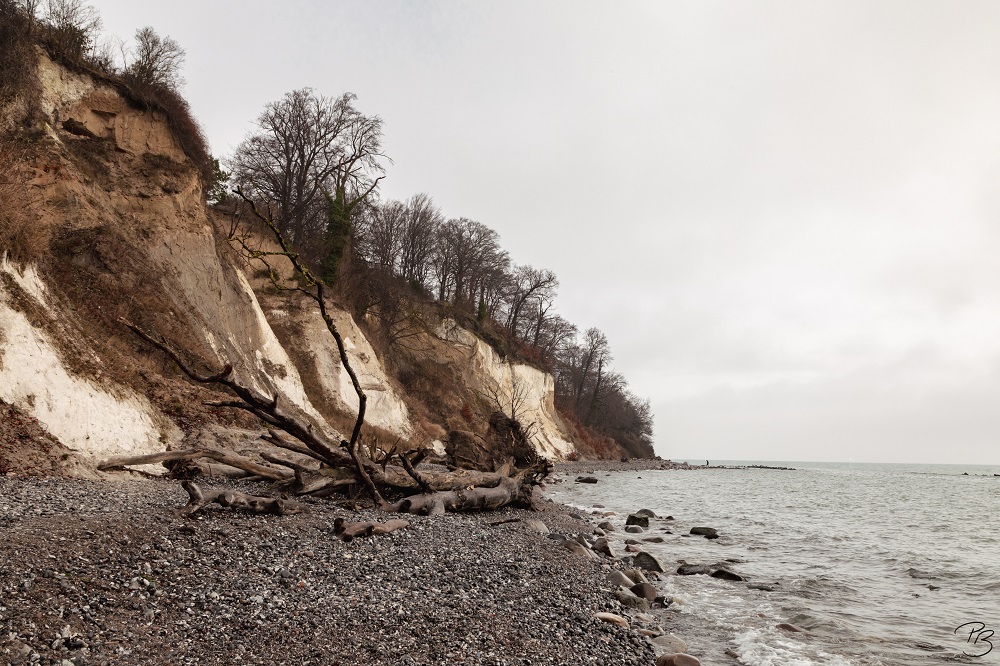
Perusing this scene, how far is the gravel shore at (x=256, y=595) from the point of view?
378cm

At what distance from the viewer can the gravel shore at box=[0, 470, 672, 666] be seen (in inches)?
149

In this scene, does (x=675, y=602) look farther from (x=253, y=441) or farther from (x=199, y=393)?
(x=199, y=393)

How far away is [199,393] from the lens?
47.6 feet

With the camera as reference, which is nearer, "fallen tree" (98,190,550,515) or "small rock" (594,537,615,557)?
"fallen tree" (98,190,550,515)

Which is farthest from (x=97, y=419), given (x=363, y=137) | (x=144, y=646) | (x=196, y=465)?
(x=363, y=137)

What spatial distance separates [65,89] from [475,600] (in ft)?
71.6

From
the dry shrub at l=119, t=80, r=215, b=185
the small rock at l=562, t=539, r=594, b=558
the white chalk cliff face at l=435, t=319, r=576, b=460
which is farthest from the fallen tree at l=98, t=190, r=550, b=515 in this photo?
the white chalk cliff face at l=435, t=319, r=576, b=460

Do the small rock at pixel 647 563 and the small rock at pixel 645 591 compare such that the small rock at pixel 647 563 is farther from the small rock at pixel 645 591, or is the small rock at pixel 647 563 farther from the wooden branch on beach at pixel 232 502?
the wooden branch on beach at pixel 232 502

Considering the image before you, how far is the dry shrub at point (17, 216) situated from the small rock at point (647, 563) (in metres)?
14.8

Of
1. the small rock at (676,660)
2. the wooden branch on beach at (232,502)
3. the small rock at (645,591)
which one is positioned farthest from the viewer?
the small rock at (645,591)

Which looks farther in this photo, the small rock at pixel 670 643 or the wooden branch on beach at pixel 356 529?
the wooden branch on beach at pixel 356 529

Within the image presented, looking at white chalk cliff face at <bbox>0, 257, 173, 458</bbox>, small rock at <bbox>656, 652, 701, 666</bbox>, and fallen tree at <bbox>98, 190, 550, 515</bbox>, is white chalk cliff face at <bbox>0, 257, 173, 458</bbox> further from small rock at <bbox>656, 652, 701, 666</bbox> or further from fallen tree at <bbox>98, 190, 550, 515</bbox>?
small rock at <bbox>656, 652, 701, 666</bbox>
